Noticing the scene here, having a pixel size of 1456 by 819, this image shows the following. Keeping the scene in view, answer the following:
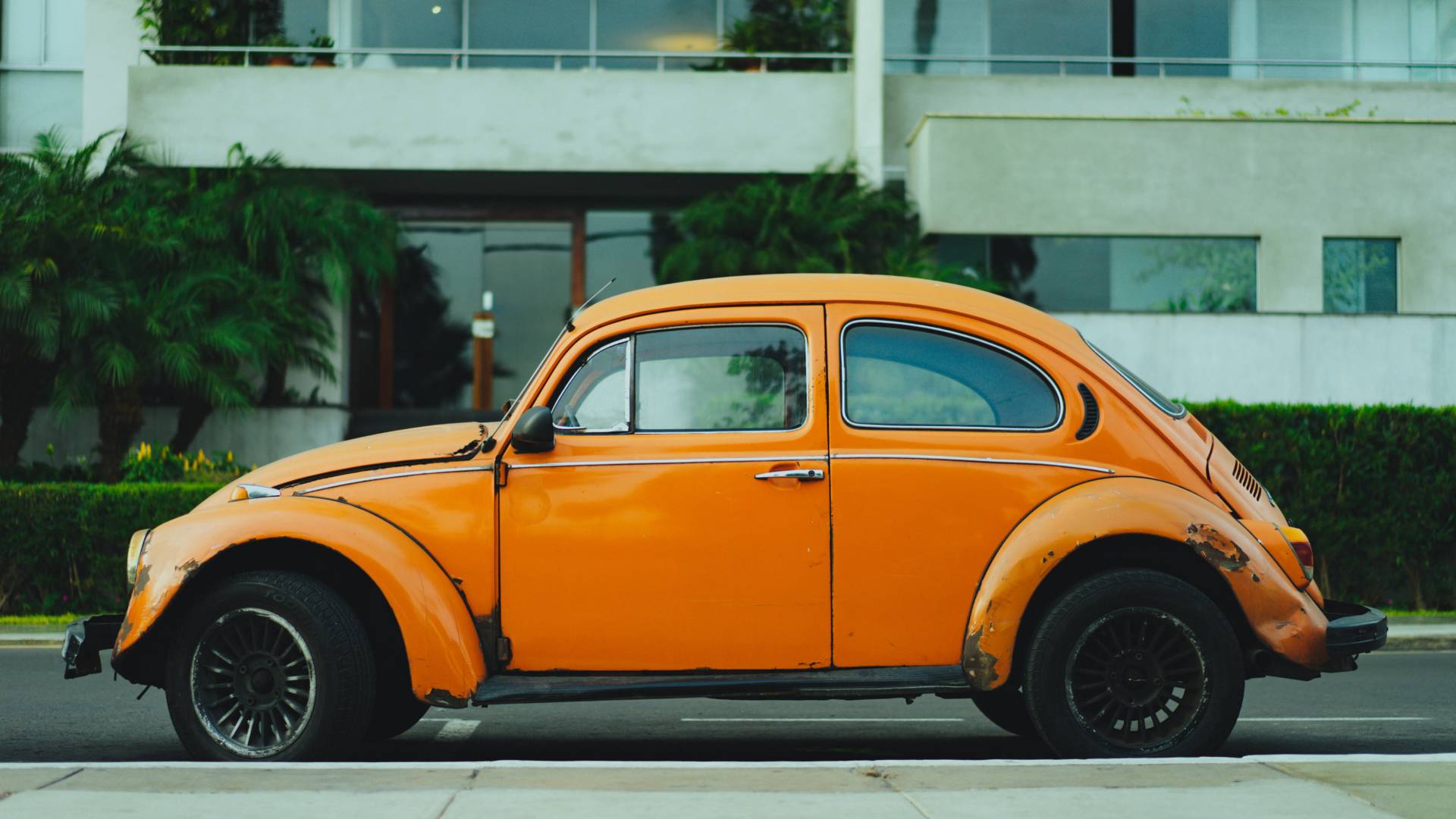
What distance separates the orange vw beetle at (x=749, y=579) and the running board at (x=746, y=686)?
0.01 metres

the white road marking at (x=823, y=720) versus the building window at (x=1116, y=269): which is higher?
the building window at (x=1116, y=269)

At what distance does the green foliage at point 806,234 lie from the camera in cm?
1788

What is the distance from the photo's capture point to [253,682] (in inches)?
222

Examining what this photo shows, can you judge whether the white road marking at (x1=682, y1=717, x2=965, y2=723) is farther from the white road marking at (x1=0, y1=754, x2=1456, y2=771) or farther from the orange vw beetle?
the white road marking at (x1=0, y1=754, x2=1456, y2=771)

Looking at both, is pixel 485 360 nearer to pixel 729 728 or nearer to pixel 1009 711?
pixel 729 728

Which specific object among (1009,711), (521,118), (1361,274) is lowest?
(1009,711)

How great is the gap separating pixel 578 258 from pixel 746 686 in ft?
54.6

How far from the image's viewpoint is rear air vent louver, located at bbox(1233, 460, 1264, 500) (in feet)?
19.8

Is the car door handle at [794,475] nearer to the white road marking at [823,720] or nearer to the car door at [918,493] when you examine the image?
the car door at [918,493]

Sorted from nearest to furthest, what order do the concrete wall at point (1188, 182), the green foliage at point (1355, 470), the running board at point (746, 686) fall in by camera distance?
the running board at point (746, 686), the green foliage at point (1355, 470), the concrete wall at point (1188, 182)

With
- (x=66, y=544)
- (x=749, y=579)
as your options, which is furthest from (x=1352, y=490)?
(x=66, y=544)

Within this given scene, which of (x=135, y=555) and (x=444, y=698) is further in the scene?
(x=135, y=555)

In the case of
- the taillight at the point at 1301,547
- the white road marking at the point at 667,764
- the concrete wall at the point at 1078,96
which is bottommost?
the white road marking at the point at 667,764

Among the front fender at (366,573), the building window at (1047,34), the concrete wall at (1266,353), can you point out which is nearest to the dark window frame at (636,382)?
the front fender at (366,573)
